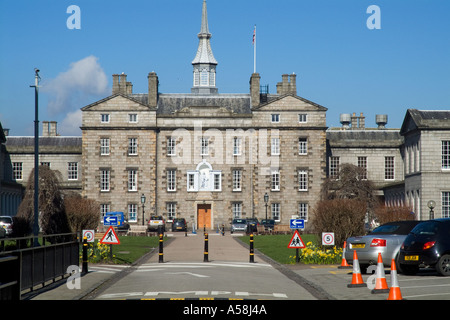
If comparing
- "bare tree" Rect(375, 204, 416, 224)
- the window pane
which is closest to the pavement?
"bare tree" Rect(375, 204, 416, 224)

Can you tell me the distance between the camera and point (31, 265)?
17.3 m

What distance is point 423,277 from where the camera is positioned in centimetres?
2050

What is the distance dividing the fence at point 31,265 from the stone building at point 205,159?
53422 millimetres

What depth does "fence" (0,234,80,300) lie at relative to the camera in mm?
11108

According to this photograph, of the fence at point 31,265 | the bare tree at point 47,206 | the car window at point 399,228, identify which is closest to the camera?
the fence at point 31,265

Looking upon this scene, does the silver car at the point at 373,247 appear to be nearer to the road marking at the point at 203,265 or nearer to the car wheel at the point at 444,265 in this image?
the car wheel at the point at 444,265

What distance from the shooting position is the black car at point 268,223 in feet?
221

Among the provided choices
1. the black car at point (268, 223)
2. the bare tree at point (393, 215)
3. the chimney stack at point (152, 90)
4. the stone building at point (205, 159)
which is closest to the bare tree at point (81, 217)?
the bare tree at point (393, 215)

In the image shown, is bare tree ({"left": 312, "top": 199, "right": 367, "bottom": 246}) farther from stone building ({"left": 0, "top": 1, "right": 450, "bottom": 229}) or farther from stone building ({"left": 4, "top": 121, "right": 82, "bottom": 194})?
stone building ({"left": 4, "top": 121, "right": 82, "bottom": 194})

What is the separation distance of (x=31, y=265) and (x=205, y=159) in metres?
59.4

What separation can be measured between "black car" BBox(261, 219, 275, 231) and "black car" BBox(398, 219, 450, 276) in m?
45.6

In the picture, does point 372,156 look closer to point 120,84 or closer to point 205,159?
point 205,159

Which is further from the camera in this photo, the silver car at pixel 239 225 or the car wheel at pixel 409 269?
the silver car at pixel 239 225
